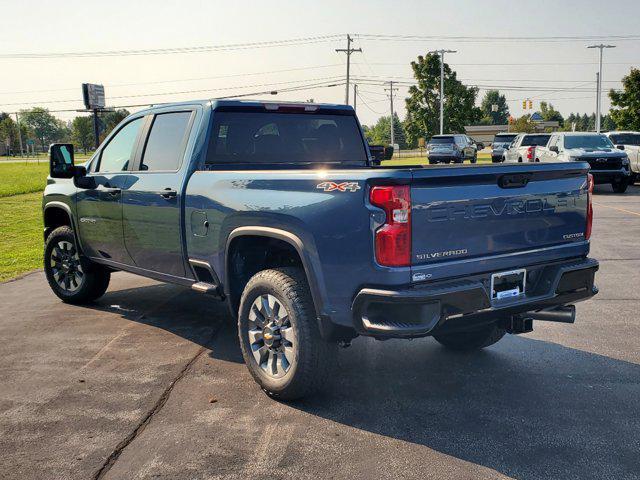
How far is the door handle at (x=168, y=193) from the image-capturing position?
5260 mm

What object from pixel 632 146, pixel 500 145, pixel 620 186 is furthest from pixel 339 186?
pixel 500 145

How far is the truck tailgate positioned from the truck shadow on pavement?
931 mm

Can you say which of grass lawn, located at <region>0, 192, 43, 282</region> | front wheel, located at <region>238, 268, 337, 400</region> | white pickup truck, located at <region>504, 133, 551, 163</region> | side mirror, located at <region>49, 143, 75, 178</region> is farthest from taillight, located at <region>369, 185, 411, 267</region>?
white pickup truck, located at <region>504, 133, 551, 163</region>

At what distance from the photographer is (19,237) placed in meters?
13.8

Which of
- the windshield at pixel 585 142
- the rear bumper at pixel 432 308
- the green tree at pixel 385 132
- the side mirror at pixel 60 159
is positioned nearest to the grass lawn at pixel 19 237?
the side mirror at pixel 60 159

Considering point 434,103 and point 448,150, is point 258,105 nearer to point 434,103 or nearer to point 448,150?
point 448,150

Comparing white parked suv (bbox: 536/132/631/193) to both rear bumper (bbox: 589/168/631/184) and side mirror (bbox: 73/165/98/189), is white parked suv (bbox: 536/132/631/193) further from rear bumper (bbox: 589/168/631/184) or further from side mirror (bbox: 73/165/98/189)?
side mirror (bbox: 73/165/98/189)

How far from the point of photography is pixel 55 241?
734cm

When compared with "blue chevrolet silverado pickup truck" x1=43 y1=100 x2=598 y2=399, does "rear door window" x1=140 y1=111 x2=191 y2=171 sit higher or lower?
higher

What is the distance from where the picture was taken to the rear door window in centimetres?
553

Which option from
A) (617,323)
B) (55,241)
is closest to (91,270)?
(55,241)

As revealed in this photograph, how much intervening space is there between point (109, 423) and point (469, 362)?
105 inches

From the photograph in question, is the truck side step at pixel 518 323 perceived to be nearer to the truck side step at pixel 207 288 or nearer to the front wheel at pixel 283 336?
the front wheel at pixel 283 336

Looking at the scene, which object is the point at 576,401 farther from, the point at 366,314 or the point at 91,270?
the point at 91,270
